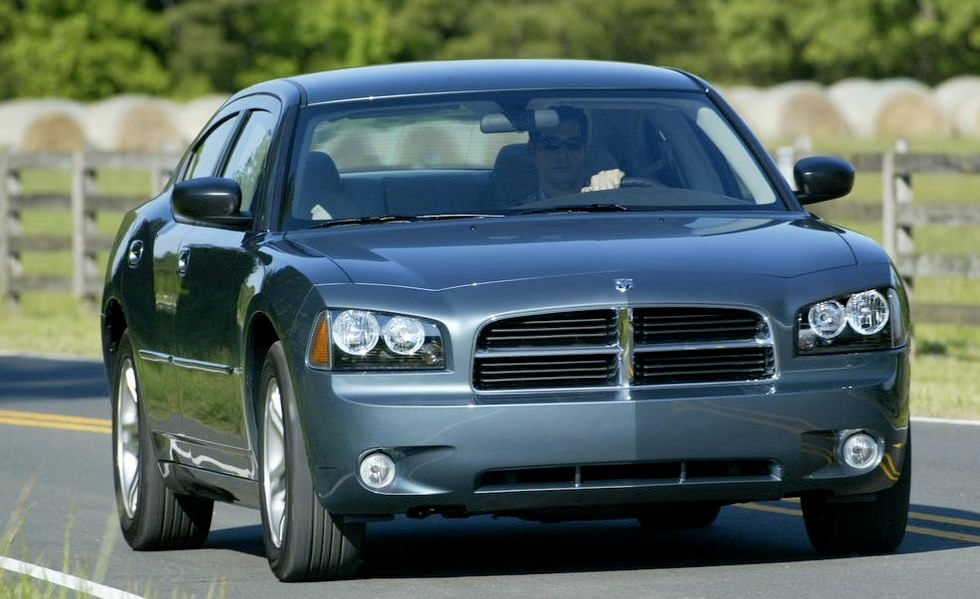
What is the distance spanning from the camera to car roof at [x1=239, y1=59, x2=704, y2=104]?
363 inches

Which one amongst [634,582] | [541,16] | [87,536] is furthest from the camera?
[541,16]

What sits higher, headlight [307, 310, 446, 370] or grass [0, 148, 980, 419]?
headlight [307, 310, 446, 370]

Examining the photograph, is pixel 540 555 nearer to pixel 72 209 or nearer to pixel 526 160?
pixel 526 160

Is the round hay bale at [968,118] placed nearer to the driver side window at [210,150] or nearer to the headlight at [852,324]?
the driver side window at [210,150]

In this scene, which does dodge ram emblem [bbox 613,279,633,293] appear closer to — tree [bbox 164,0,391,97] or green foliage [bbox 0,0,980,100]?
green foliage [bbox 0,0,980,100]

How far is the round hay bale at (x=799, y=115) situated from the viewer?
63.2 metres

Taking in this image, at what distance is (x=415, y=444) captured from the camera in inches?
301

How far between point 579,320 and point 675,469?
54cm

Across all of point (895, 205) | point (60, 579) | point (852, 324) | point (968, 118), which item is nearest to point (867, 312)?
point (852, 324)

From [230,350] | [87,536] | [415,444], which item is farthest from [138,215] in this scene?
[415,444]

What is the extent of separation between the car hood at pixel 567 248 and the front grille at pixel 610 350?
162 mm

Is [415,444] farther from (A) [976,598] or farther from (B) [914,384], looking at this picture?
(B) [914,384]

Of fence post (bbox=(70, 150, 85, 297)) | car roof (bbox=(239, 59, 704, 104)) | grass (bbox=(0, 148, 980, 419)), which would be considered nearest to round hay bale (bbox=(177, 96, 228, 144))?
grass (bbox=(0, 148, 980, 419))

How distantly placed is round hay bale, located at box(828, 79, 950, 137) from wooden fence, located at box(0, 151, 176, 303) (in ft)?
123
